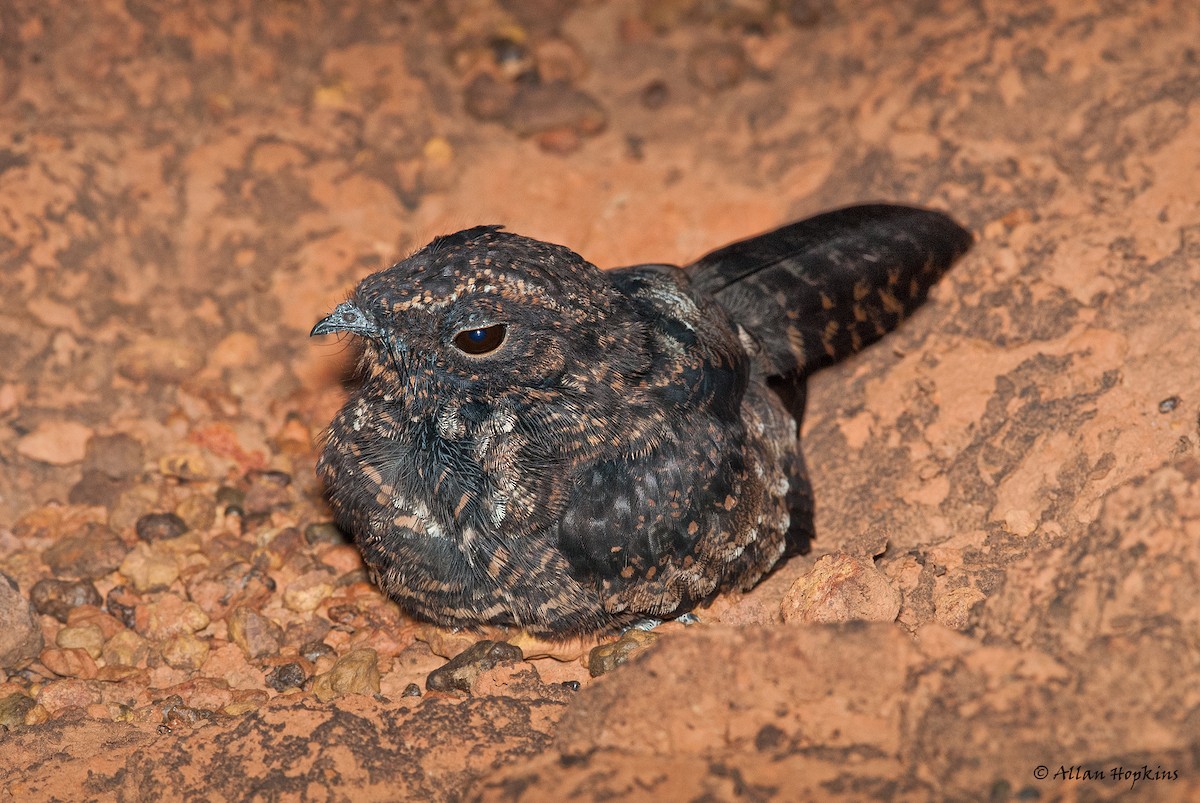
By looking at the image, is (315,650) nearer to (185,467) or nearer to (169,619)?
(169,619)

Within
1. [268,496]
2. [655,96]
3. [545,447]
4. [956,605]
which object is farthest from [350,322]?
[655,96]

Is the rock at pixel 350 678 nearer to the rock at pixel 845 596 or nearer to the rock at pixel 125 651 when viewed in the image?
the rock at pixel 125 651

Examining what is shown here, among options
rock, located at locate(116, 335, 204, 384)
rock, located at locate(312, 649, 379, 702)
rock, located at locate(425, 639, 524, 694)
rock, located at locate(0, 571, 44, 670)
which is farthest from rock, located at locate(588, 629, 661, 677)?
rock, located at locate(116, 335, 204, 384)

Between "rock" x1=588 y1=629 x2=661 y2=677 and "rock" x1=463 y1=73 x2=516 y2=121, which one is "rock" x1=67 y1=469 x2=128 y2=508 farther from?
"rock" x1=463 y1=73 x2=516 y2=121

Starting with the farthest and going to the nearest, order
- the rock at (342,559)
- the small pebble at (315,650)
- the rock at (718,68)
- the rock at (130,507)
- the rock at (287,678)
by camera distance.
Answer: the rock at (718,68) → the rock at (130,507) → the rock at (342,559) → the small pebble at (315,650) → the rock at (287,678)

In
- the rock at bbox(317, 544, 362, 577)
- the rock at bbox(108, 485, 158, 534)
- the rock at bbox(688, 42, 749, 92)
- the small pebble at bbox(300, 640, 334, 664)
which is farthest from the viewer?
the rock at bbox(688, 42, 749, 92)

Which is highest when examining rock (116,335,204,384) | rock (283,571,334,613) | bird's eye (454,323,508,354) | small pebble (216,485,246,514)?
bird's eye (454,323,508,354)

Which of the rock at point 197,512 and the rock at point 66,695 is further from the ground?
the rock at point 197,512

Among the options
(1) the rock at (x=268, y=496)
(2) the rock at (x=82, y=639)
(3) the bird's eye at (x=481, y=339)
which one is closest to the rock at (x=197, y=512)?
(1) the rock at (x=268, y=496)
